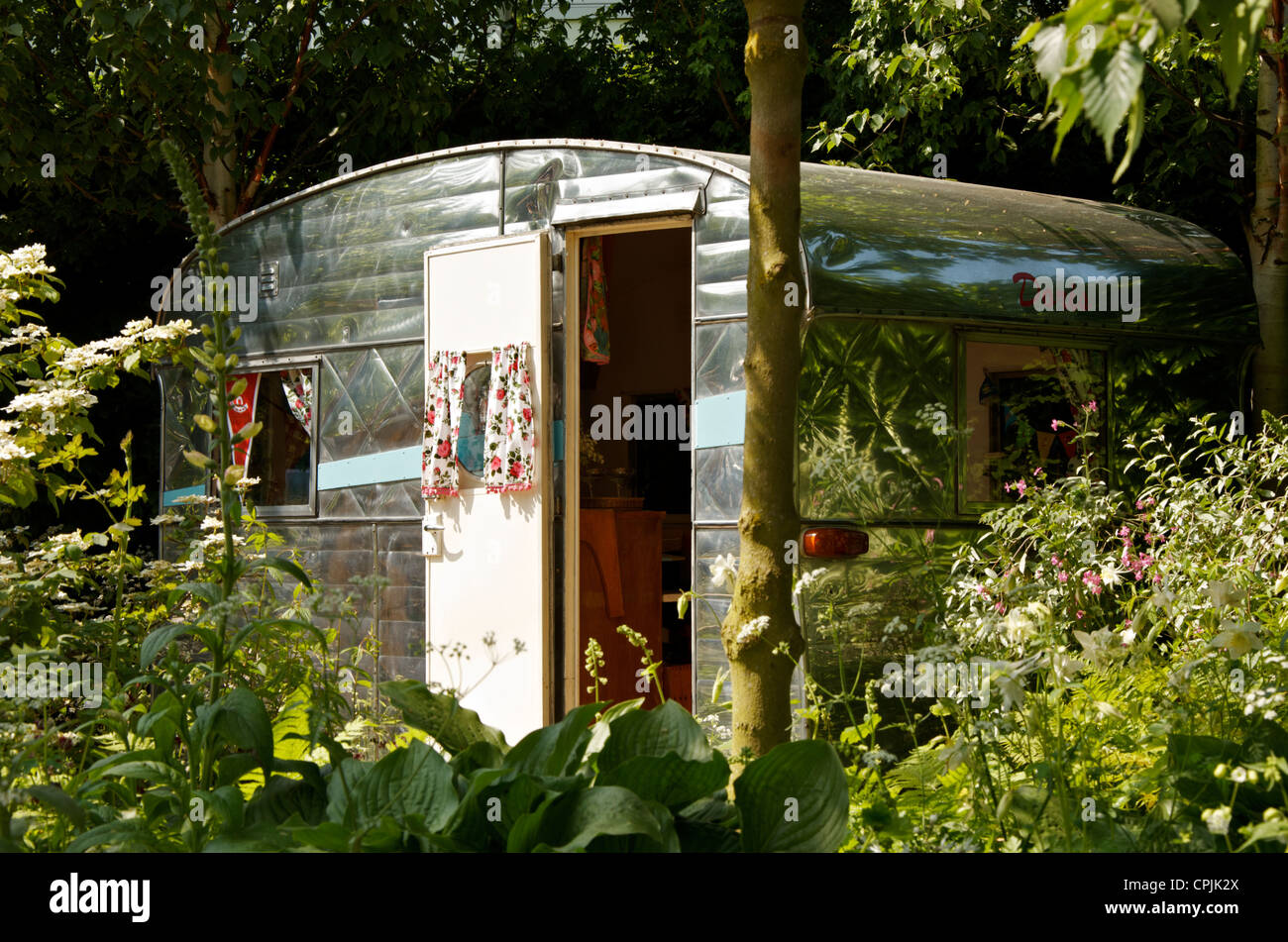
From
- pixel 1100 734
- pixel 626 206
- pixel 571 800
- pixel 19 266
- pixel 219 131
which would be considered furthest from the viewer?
pixel 219 131

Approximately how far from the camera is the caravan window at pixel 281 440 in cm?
736

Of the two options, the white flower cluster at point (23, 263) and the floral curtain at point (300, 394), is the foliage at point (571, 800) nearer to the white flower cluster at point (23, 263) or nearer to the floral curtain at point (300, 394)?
the white flower cluster at point (23, 263)

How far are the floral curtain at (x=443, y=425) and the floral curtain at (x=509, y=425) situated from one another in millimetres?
187

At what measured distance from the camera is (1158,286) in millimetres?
7090

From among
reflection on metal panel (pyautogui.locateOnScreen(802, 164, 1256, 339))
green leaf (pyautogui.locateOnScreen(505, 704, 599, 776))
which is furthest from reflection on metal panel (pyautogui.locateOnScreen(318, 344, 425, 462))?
green leaf (pyautogui.locateOnScreen(505, 704, 599, 776))

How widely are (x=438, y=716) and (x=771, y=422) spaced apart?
1.03m

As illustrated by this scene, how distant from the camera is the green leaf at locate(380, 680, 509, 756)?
2986mm

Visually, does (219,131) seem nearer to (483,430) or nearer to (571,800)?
(483,430)

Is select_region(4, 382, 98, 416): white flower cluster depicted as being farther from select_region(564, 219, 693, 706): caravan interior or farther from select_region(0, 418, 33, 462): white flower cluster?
select_region(564, 219, 693, 706): caravan interior

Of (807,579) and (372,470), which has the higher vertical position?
(372,470)

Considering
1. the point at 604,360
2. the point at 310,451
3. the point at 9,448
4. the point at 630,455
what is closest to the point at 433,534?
the point at 310,451

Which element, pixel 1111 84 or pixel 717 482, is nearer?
pixel 1111 84

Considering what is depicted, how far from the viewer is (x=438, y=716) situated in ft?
9.96

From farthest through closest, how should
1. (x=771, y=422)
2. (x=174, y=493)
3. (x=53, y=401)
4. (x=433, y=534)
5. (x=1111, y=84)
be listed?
1. (x=174, y=493)
2. (x=433, y=534)
3. (x=53, y=401)
4. (x=771, y=422)
5. (x=1111, y=84)
